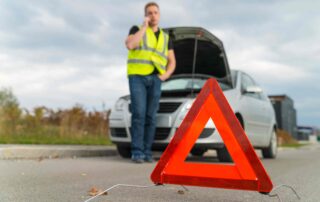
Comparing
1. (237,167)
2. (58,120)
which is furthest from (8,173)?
(58,120)

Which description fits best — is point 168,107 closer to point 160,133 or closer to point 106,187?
point 160,133

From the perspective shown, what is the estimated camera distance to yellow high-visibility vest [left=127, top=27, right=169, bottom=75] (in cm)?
690

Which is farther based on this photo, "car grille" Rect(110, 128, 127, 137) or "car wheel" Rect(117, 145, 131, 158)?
"car wheel" Rect(117, 145, 131, 158)

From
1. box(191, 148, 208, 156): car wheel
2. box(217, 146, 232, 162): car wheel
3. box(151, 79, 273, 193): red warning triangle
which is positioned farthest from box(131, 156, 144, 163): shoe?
box(151, 79, 273, 193): red warning triangle

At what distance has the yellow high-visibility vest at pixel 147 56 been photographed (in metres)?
6.90

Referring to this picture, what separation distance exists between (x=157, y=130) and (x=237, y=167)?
4.43 metres

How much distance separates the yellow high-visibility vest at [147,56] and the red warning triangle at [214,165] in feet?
12.3

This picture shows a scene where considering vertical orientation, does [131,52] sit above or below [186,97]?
above

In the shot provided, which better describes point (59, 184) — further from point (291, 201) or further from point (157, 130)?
point (157, 130)

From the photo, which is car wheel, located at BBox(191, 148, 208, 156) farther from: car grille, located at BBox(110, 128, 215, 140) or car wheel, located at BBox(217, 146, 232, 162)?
car grille, located at BBox(110, 128, 215, 140)

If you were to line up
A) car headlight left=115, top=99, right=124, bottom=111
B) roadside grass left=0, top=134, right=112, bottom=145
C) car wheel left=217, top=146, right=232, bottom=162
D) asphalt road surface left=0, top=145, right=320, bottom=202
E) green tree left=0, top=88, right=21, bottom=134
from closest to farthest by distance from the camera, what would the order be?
asphalt road surface left=0, top=145, right=320, bottom=202 → car wheel left=217, top=146, right=232, bottom=162 → car headlight left=115, top=99, right=124, bottom=111 → roadside grass left=0, top=134, right=112, bottom=145 → green tree left=0, top=88, right=21, bottom=134

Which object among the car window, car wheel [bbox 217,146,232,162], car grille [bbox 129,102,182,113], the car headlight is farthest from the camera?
the car window

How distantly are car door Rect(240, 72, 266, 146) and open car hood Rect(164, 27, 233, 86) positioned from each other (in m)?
0.40

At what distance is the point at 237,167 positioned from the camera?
2.96m
